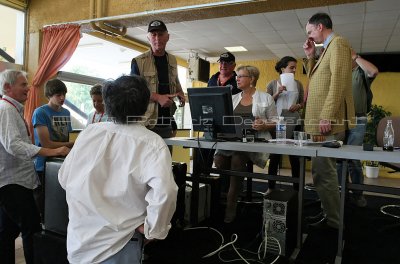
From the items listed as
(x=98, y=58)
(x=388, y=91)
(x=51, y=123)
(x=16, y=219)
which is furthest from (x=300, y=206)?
(x=388, y=91)

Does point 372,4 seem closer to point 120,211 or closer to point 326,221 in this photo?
point 326,221

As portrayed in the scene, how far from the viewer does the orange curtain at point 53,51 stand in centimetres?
398

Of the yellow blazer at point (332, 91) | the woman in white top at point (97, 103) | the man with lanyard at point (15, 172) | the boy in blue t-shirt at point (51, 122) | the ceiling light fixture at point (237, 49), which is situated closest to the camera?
the man with lanyard at point (15, 172)

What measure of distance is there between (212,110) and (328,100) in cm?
85

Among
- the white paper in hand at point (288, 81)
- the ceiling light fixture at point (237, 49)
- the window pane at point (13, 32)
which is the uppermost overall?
the ceiling light fixture at point (237, 49)

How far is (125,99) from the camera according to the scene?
116cm

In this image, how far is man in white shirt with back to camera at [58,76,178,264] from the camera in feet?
3.55

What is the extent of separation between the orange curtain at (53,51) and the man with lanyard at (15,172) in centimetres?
227

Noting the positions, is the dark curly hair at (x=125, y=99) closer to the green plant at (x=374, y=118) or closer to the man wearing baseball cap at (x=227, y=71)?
the man wearing baseball cap at (x=227, y=71)

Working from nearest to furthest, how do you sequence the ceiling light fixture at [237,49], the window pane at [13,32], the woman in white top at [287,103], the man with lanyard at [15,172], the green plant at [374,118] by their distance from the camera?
the man with lanyard at [15,172], the woman in white top at [287,103], the window pane at [13,32], the green plant at [374,118], the ceiling light fixture at [237,49]

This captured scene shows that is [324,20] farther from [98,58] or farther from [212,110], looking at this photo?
[98,58]

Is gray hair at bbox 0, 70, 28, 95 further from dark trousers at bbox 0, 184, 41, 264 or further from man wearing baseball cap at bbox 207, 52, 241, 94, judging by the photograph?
man wearing baseball cap at bbox 207, 52, 241, 94

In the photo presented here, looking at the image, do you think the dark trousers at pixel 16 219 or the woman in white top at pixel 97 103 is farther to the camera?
the woman in white top at pixel 97 103

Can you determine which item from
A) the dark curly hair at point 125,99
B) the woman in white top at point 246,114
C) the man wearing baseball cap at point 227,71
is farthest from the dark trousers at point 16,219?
the man wearing baseball cap at point 227,71
